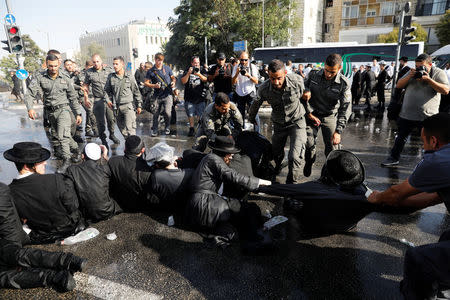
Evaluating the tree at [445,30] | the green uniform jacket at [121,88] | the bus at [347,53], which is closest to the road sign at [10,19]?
the green uniform jacket at [121,88]

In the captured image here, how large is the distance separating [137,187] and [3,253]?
56.2 inches

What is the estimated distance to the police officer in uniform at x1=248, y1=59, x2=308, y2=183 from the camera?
4.12m

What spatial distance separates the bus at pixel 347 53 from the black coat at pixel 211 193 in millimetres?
16448

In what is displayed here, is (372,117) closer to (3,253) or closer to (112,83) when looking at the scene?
(112,83)

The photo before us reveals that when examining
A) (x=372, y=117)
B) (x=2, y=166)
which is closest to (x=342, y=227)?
(x=2, y=166)

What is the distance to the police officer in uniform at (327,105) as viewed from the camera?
169 inches

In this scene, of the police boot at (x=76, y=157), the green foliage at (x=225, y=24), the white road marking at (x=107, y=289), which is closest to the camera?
the white road marking at (x=107, y=289)

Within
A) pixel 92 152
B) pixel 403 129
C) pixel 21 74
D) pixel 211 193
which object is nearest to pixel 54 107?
pixel 92 152

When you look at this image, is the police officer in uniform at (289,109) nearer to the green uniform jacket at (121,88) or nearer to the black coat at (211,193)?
the black coat at (211,193)

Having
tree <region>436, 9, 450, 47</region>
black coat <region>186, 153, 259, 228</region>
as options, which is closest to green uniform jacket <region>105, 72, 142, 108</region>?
black coat <region>186, 153, 259, 228</region>

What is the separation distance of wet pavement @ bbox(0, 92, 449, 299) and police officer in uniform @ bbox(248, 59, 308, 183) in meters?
0.65

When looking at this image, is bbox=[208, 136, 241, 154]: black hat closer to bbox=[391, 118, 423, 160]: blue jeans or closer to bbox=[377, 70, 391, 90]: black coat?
bbox=[391, 118, 423, 160]: blue jeans

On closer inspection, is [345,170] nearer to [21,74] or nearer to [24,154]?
[24,154]

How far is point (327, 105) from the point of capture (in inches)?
176
